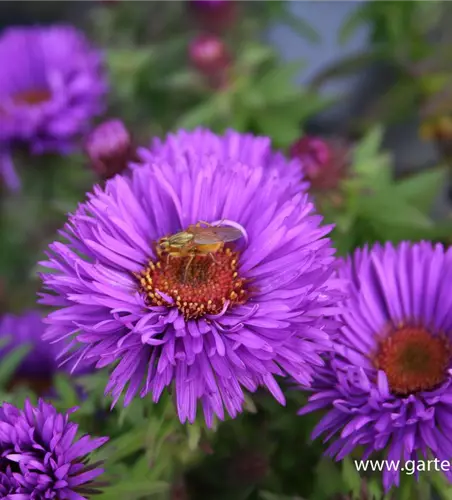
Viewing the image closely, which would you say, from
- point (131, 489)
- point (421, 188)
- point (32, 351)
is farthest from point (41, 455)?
point (421, 188)

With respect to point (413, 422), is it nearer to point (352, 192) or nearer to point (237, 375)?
point (237, 375)

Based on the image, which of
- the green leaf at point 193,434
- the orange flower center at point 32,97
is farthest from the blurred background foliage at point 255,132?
the orange flower center at point 32,97

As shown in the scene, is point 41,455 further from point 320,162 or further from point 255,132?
point 255,132

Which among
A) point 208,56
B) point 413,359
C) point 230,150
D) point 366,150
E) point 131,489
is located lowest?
point 131,489

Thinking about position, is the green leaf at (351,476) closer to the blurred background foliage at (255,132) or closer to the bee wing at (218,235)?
the blurred background foliage at (255,132)

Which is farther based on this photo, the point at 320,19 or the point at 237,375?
the point at 320,19

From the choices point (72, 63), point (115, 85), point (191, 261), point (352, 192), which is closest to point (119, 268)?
point (191, 261)

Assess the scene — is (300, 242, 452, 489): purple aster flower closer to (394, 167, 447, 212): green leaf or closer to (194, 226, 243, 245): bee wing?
(194, 226, 243, 245): bee wing
